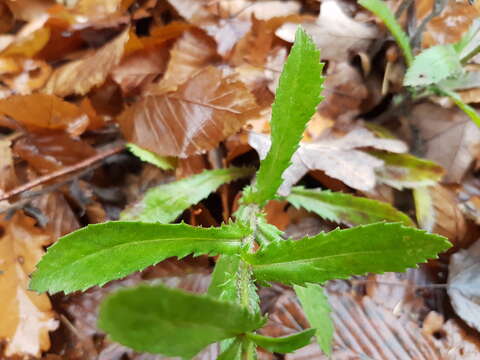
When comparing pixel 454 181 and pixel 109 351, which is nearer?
pixel 109 351

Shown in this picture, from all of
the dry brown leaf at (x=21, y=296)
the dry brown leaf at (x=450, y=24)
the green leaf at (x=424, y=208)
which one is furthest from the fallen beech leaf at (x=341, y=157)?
the dry brown leaf at (x=21, y=296)

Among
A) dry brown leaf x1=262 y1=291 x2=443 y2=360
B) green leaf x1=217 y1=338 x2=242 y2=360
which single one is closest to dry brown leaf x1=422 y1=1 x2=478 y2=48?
dry brown leaf x1=262 y1=291 x2=443 y2=360

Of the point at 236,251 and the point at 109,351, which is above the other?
the point at 236,251

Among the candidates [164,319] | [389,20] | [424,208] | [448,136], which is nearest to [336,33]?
[389,20]

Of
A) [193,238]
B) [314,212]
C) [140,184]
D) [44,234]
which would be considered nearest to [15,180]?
[44,234]

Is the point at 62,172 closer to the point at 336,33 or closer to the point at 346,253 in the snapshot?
the point at 346,253

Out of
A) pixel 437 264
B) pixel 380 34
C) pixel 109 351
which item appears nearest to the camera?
pixel 109 351

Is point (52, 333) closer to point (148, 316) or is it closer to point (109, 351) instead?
point (109, 351)

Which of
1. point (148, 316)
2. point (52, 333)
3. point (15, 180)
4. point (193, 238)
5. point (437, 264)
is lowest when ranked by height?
point (52, 333)
